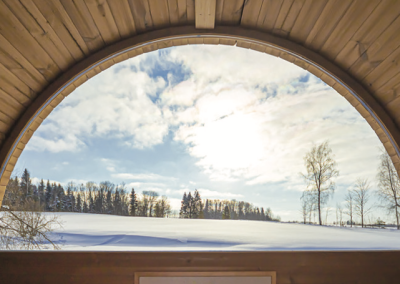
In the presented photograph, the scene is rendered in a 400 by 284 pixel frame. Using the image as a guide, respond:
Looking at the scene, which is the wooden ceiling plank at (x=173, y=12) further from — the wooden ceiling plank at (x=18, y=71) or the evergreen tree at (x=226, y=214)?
the evergreen tree at (x=226, y=214)

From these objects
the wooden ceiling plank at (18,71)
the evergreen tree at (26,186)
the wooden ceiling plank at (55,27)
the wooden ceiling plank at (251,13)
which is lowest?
the evergreen tree at (26,186)

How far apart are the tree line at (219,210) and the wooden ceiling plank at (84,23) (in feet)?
8.81

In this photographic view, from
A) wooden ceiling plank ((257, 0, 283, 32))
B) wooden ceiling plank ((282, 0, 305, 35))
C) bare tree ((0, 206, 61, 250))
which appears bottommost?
bare tree ((0, 206, 61, 250))

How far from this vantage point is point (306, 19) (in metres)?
2.16

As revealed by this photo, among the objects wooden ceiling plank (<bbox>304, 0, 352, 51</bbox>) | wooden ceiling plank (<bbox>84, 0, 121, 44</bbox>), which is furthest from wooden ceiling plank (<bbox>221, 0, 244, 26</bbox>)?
wooden ceiling plank (<bbox>84, 0, 121, 44</bbox>)

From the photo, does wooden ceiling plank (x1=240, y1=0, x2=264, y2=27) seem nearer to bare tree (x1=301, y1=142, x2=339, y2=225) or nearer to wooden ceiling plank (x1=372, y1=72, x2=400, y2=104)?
wooden ceiling plank (x1=372, y1=72, x2=400, y2=104)

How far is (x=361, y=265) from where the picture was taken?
2.29 metres

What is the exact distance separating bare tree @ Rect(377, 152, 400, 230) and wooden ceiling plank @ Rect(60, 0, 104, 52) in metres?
4.08

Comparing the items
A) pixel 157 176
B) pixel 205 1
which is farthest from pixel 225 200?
pixel 205 1

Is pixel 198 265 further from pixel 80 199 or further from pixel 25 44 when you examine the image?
pixel 80 199

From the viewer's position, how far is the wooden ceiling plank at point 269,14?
81.6 inches

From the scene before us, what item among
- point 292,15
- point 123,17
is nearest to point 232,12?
point 292,15

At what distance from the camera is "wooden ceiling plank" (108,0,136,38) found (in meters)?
2.05

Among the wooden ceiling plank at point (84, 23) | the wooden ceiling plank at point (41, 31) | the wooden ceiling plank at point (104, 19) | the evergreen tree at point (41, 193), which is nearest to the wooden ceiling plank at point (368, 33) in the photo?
the wooden ceiling plank at point (104, 19)
